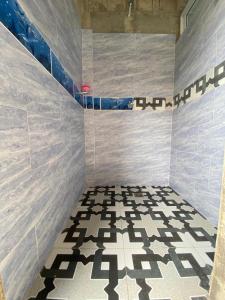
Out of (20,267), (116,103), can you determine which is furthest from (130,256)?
(116,103)

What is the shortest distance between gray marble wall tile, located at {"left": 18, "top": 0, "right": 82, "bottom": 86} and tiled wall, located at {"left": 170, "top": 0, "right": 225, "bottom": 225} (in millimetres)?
1279

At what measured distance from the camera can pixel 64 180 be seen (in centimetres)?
157

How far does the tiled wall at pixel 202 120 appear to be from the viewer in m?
1.48

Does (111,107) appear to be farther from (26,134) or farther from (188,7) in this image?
(26,134)

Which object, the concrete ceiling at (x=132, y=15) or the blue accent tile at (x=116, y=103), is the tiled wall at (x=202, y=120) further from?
the blue accent tile at (x=116, y=103)

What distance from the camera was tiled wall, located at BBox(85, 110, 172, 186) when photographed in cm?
262

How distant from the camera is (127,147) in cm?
267

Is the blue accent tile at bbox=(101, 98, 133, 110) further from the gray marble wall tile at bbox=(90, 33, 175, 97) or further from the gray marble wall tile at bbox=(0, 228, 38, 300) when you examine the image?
the gray marble wall tile at bbox=(0, 228, 38, 300)

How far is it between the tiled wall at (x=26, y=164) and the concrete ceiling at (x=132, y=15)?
163 cm

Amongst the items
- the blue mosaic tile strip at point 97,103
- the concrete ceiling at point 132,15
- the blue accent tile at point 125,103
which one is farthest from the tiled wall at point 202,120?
the blue mosaic tile strip at point 97,103

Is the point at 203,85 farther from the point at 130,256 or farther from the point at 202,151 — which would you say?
the point at 130,256

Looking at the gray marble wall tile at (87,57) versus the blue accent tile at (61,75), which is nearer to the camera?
the blue accent tile at (61,75)

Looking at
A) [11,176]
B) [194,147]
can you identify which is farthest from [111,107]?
[11,176]

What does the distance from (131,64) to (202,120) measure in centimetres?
133
